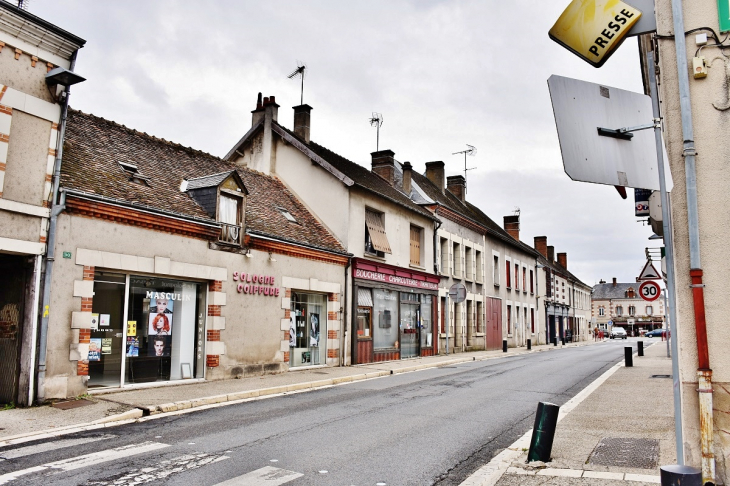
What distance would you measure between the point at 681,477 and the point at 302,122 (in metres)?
18.7

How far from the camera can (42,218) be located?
9.68m

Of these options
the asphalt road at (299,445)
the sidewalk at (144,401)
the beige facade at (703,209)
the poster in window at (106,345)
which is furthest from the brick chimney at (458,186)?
the beige facade at (703,209)

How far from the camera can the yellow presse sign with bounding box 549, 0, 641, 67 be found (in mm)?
4117

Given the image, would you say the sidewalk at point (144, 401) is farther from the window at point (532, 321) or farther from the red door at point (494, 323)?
the window at point (532, 321)

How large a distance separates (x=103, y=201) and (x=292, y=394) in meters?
5.26

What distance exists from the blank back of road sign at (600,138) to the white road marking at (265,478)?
3.89 m

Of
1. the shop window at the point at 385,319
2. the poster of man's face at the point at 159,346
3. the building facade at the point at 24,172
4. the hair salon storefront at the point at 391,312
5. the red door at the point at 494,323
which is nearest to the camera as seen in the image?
the building facade at the point at 24,172

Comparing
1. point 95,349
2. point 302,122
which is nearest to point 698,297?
point 95,349

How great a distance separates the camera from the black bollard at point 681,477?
10.7 feet

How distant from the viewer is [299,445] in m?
6.91

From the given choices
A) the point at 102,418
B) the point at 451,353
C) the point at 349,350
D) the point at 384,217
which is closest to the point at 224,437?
the point at 102,418

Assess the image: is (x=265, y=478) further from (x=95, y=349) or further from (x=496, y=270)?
(x=496, y=270)

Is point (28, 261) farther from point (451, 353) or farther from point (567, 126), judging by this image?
point (451, 353)

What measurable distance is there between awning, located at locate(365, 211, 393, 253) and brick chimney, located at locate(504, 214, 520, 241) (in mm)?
23082
